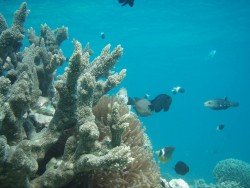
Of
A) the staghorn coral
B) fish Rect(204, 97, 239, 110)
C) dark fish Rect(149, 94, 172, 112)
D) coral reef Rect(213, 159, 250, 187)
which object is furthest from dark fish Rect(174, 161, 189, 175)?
coral reef Rect(213, 159, 250, 187)

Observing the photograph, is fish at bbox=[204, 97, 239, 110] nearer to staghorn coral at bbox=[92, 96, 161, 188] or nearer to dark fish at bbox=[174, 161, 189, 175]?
dark fish at bbox=[174, 161, 189, 175]

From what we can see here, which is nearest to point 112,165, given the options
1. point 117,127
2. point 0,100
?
point 117,127

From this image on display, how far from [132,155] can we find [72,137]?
3.14ft

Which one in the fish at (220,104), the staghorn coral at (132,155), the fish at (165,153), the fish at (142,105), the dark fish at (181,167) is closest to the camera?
the staghorn coral at (132,155)

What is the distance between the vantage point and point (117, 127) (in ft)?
12.2

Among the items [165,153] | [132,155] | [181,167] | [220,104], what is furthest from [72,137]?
[220,104]

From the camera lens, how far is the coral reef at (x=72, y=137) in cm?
340

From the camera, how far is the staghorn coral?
410cm

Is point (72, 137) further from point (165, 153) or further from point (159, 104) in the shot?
point (159, 104)

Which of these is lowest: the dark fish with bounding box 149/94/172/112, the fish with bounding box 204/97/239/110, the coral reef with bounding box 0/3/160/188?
the coral reef with bounding box 0/3/160/188

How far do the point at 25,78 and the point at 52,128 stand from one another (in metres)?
0.70

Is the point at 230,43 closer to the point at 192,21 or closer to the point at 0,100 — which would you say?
the point at 192,21

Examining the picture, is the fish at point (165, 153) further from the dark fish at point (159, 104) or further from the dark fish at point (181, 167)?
the dark fish at point (159, 104)

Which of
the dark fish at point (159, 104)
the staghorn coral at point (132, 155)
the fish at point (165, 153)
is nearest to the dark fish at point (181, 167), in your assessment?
the fish at point (165, 153)
